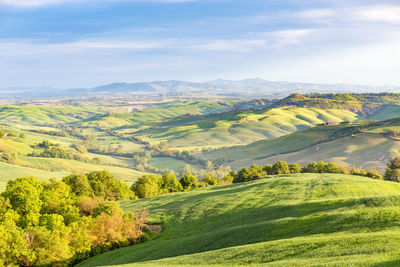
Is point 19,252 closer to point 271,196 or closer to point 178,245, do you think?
point 178,245

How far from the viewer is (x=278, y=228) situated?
4747cm

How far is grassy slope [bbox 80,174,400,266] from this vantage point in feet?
105

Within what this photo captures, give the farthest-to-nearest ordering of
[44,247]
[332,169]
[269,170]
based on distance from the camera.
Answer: [269,170] < [332,169] < [44,247]

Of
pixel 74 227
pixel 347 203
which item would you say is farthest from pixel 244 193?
pixel 74 227

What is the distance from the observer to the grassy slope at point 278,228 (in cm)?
3206

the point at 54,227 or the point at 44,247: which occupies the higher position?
the point at 54,227

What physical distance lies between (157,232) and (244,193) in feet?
81.1

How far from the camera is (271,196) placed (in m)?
76.8

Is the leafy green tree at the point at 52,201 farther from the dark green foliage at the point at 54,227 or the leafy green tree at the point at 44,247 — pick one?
the leafy green tree at the point at 44,247

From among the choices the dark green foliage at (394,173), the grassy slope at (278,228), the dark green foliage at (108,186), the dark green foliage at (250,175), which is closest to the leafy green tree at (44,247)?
the grassy slope at (278,228)

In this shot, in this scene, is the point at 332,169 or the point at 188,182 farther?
the point at 332,169

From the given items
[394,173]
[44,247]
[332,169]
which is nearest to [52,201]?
[44,247]

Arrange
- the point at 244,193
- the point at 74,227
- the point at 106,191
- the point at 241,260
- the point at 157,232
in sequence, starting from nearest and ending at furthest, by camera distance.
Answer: the point at 241,260, the point at 74,227, the point at 157,232, the point at 244,193, the point at 106,191

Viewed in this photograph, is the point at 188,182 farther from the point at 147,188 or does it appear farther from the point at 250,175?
the point at 250,175
